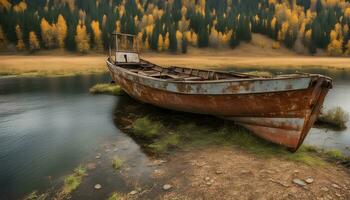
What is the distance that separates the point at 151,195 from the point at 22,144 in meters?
7.28

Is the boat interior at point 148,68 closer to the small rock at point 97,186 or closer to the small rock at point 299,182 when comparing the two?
the small rock at point 299,182

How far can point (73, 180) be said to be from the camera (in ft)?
25.2

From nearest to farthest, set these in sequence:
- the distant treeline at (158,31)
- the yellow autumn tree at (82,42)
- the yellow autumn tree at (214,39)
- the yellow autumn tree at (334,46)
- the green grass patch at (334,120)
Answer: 1. the green grass patch at (334,120)
2. the yellow autumn tree at (82,42)
3. the distant treeline at (158,31)
4. the yellow autumn tree at (334,46)
5. the yellow autumn tree at (214,39)

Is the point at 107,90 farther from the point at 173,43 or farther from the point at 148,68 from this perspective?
the point at 173,43

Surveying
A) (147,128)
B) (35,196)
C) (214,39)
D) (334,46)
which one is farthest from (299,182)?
(334,46)

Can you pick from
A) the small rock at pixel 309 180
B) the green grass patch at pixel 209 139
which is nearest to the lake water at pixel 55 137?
the green grass patch at pixel 209 139

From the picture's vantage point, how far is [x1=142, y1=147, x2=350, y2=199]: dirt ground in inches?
260

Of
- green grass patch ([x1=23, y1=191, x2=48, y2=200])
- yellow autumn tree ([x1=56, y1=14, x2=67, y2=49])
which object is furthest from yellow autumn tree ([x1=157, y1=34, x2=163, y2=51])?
green grass patch ([x1=23, y1=191, x2=48, y2=200])

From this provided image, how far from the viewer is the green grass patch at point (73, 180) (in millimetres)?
7272

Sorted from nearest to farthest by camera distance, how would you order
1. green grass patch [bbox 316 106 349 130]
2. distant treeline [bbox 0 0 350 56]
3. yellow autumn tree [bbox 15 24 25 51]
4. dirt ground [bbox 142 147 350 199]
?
dirt ground [bbox 142 147 350 199] → green grass patch [bbox 316 106 349 130] → yellow autumn tree [bbox 15 24 25 51] → distant treeline [bbox 0 0 350 56]

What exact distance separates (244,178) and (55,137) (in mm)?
8748

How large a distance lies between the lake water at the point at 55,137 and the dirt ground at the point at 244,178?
130 centimetres

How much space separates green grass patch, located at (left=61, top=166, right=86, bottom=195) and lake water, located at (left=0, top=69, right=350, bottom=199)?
1.40 ft

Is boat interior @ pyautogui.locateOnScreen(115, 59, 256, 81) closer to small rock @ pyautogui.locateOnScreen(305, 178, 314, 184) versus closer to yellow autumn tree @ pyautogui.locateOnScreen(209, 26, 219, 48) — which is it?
small rock @ pyautogui.locateOnScreen(305, 178, 314, 184)
